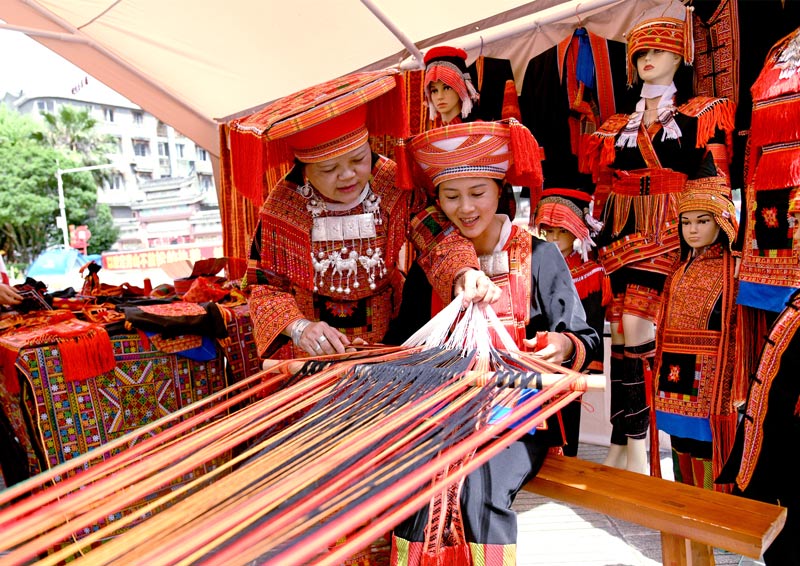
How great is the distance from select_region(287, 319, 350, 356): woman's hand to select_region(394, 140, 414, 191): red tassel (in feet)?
1.63

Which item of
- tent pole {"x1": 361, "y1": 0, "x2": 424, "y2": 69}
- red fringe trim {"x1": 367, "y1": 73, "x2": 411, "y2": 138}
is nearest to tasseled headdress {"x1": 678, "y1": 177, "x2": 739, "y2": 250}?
red fringe trim {"x1": 367, "y1": 73, "x2": 411, "y2": 138}

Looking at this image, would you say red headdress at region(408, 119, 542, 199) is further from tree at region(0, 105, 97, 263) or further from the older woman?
tree at region(0, 105, 97, 263)

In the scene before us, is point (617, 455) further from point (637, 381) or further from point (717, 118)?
point (717, 118)

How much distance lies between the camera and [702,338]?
2.23 metres

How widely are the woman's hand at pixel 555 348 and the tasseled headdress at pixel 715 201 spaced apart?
92 centimetres

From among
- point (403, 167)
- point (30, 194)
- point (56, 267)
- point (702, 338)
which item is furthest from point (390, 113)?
point (30, 194)

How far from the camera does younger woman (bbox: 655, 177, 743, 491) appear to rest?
2174mm

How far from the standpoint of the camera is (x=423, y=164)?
174 cm

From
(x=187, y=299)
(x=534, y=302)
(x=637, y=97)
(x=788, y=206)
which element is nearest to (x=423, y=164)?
(x=534, y=302)

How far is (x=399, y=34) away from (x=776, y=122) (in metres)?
2.13

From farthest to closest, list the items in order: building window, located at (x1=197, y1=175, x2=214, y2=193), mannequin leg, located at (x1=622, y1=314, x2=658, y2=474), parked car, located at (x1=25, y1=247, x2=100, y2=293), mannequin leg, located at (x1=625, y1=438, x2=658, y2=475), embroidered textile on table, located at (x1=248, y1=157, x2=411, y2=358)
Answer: building window, located at (x1=197, y1=175, x2=214, y2=193) → parked car, located at (x1=25, y1=247, x2=100, y2=293) → mannequin leg, located at (x1=625, y1=438, x2=658, y2=475) → mannequin leg, located at (x1=622, y1=314, x2=658, y2=474) → embroidered textile on table, located at (x1=248, y1=157, x2=411, y2=358)

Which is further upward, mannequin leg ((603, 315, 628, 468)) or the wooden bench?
the wooden bench

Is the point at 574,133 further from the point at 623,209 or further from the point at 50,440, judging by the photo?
the point at 50,440

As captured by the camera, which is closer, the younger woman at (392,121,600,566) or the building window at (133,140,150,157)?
the younger woman at (392,121,600,566)
